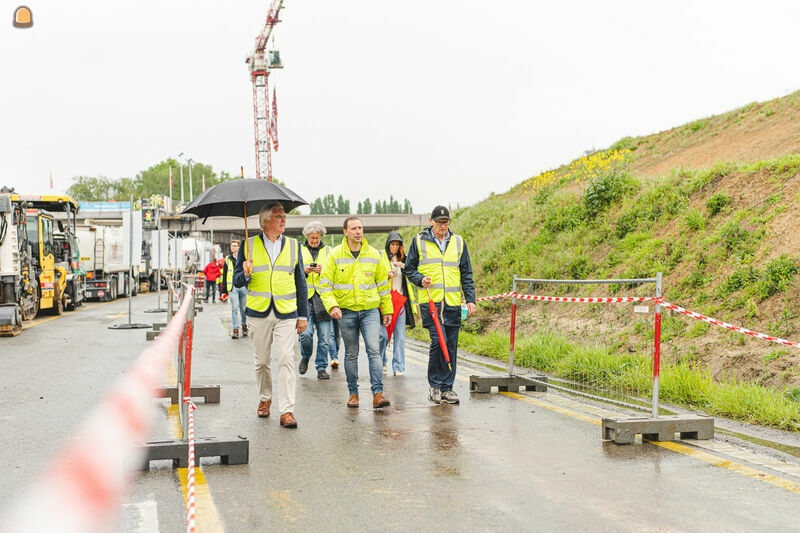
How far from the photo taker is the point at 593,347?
376 inches

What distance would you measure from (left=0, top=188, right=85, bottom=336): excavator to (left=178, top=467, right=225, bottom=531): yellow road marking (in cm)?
1262

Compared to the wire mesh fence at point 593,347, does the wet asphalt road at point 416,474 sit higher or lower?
lower

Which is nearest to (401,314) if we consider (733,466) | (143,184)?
(733,466)

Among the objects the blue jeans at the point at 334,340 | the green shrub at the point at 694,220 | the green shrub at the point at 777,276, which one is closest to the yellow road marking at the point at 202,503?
the blue jeans at the point at 334,340

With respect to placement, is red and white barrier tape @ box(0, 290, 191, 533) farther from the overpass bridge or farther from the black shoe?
the overpass bridge

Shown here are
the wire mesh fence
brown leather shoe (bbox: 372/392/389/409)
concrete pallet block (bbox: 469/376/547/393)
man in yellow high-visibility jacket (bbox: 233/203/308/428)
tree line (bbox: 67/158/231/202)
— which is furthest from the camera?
tree line (bbox: 67/158/231/202)

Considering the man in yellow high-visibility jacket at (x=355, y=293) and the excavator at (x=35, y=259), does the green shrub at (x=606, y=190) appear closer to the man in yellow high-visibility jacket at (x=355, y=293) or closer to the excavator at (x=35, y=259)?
the man in yellow high-visibility jacket at (x=355, y=293)

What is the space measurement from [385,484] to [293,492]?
0.64m

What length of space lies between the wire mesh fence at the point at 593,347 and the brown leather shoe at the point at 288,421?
10.0 feet

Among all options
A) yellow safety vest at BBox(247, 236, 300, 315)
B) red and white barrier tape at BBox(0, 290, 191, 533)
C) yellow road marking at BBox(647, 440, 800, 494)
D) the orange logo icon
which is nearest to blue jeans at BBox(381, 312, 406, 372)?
yellow safety vest at BBox(247, 236, 300, 315)

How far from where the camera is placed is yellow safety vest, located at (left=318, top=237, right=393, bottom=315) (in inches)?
330

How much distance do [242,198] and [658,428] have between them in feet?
14.0

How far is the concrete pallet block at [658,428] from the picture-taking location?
266 inches

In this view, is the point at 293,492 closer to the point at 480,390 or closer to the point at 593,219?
the point at 480,390
